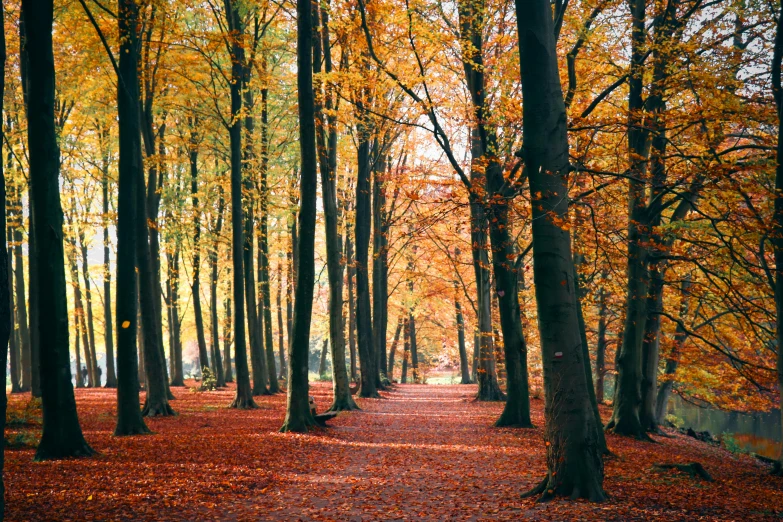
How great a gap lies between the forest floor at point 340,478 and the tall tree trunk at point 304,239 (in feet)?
2.65

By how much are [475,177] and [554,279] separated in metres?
8.72

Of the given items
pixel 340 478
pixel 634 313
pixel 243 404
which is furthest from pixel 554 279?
pixel 243 404

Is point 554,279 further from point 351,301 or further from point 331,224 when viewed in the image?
point 351,301

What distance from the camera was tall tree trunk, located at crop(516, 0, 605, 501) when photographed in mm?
6367

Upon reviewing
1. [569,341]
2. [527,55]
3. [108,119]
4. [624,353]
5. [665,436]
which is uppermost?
[108,119]

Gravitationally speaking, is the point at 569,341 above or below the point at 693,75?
below

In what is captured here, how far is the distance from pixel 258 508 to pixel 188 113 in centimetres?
1558

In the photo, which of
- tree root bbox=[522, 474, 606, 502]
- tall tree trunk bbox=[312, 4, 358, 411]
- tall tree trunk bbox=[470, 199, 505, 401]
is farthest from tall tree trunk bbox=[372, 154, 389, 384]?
tree root bbox=[522, 474, 606, 502]

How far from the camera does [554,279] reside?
21.3 feet

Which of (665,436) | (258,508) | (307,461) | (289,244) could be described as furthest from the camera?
(289,244)

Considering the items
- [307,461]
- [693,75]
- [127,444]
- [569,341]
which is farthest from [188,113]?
[569,341]

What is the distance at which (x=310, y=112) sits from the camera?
40.0ft

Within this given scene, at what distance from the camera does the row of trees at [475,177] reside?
759cm

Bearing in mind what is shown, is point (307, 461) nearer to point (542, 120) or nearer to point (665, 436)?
point (542, 120)
